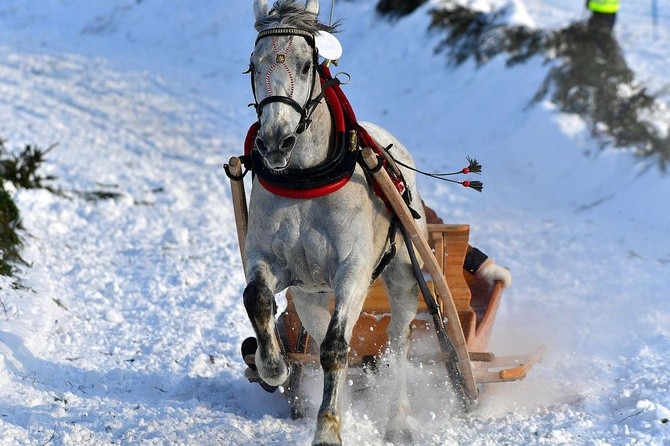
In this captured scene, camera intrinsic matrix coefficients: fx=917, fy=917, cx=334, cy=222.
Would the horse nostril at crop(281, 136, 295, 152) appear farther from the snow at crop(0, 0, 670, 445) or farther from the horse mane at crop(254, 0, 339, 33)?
the snow at crop(0, 0, 670, 445)

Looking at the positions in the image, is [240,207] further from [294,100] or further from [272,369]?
[294,100]

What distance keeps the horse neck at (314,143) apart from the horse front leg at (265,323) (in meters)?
0.53

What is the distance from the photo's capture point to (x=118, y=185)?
377 inches

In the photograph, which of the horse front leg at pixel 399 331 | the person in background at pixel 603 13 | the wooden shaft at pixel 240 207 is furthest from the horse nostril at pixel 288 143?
the person in background at pixel 603 13

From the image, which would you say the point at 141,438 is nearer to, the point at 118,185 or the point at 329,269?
the point at 329,269

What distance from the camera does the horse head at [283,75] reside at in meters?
3.66

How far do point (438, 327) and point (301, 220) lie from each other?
4.07 feet

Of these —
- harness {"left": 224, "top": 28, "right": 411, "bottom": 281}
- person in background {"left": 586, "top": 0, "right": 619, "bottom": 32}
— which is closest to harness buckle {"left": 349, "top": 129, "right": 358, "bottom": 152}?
harness {"left": 224, "top": 28, "right": 411, "bottom": 281}

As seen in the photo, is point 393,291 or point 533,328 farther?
point 533,328

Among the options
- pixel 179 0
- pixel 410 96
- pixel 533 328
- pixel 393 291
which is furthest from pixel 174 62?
pixel 393 291

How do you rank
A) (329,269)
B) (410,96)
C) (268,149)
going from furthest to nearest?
(410,96), (329,269), (268,149)

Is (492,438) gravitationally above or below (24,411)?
below

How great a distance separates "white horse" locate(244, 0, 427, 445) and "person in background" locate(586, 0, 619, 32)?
8.86 m

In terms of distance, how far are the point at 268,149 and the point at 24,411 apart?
1884 millimetres
